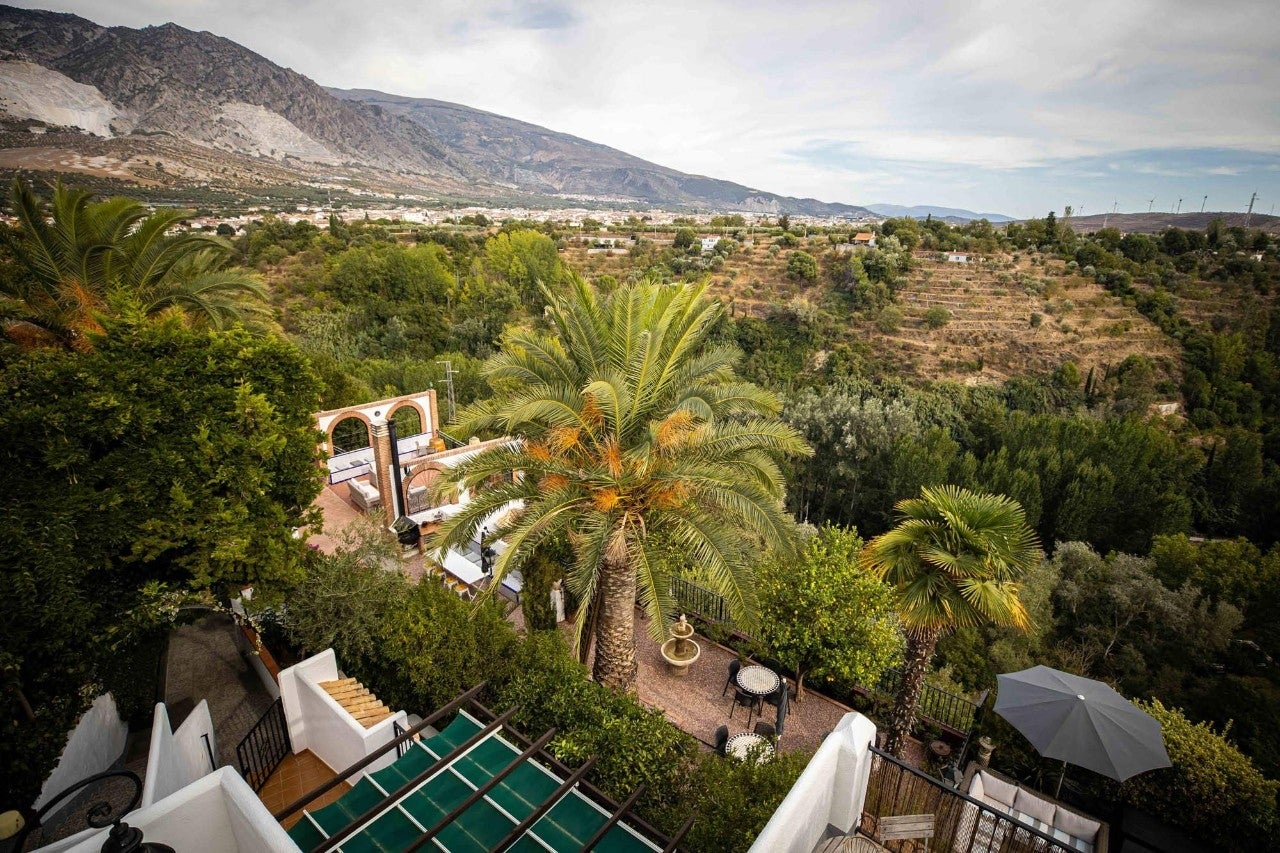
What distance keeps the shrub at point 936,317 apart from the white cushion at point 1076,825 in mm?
41063

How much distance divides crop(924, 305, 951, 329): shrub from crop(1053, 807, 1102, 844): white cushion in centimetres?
4106

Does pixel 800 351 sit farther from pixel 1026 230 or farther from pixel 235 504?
pixel 235 504

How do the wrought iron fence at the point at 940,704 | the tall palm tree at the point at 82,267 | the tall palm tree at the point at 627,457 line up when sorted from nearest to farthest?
the tall palm tree at the point at 627,457, the tall palm tree at the point at 82,267, the wrought iron fence at the point at 940,704

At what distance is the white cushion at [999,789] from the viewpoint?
6996 mm

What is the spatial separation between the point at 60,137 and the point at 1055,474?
76490 millimetres

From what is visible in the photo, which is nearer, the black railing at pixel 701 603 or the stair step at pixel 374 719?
the stair step at pixel 374 719

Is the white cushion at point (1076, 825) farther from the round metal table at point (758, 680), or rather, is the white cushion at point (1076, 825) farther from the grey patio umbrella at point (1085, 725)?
the round metal table at point (758, 680)

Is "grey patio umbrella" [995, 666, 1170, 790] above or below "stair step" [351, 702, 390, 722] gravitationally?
above

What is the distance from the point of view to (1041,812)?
22.4ft

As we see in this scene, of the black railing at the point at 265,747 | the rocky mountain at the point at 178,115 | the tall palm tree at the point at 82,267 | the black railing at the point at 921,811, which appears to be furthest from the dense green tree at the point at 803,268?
the rocky mountain at the point at 178,115

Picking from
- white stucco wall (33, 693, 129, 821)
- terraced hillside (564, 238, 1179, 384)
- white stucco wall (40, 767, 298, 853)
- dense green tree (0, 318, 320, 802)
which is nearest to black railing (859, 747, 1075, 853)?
white stucco wall (40, 767, 298, 853)

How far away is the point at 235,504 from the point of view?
24.5 feet

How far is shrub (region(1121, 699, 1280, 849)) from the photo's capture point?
22.0ft

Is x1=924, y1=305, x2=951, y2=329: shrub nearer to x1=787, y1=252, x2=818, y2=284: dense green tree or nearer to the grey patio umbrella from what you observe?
x1=787, y1=252, x2=818, y2=284: dense green tree
